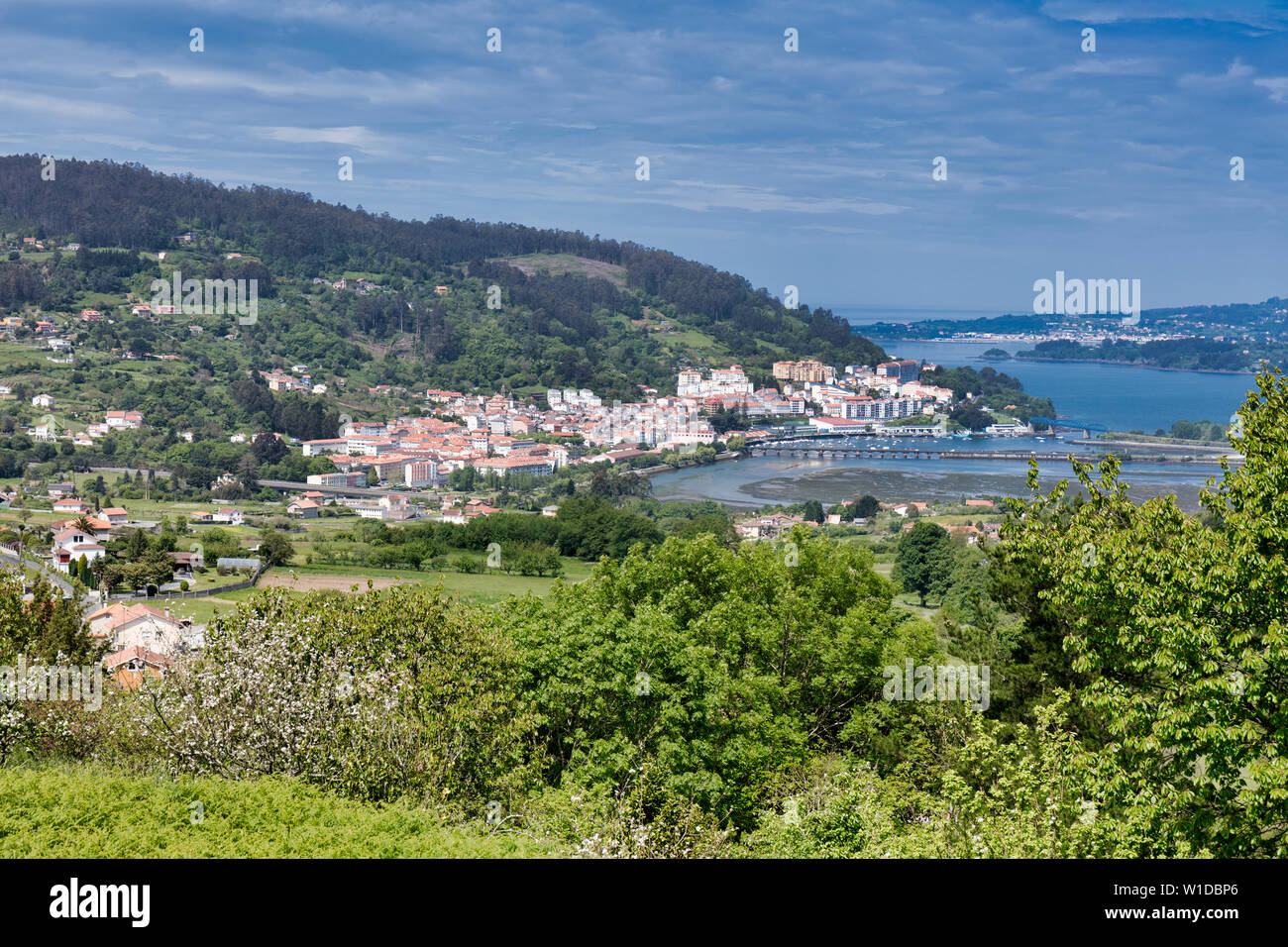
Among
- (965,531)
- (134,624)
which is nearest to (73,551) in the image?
(134,624)

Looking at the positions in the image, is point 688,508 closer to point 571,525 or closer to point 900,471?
point 571,525

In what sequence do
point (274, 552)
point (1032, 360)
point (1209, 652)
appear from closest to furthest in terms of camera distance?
point (1209, 652)
point (274, 552)
point (1032, 360)

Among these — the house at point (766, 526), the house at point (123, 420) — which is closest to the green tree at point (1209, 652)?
the house at point (766, 526)

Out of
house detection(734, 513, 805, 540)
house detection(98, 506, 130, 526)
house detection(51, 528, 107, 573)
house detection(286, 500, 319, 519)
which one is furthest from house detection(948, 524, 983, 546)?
house detection(98, 506, 130, 526)

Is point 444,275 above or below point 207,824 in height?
above

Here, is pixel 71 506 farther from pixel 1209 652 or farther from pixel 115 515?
pixel 1209 652

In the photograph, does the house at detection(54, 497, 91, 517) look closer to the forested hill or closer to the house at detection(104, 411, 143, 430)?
the house at detection(104, 411, 143, 430)

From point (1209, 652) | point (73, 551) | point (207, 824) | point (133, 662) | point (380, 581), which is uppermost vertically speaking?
point (1209, 652)

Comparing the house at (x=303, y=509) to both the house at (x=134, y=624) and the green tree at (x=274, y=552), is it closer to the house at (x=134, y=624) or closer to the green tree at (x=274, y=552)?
the green tree at (x=274, y=552)
